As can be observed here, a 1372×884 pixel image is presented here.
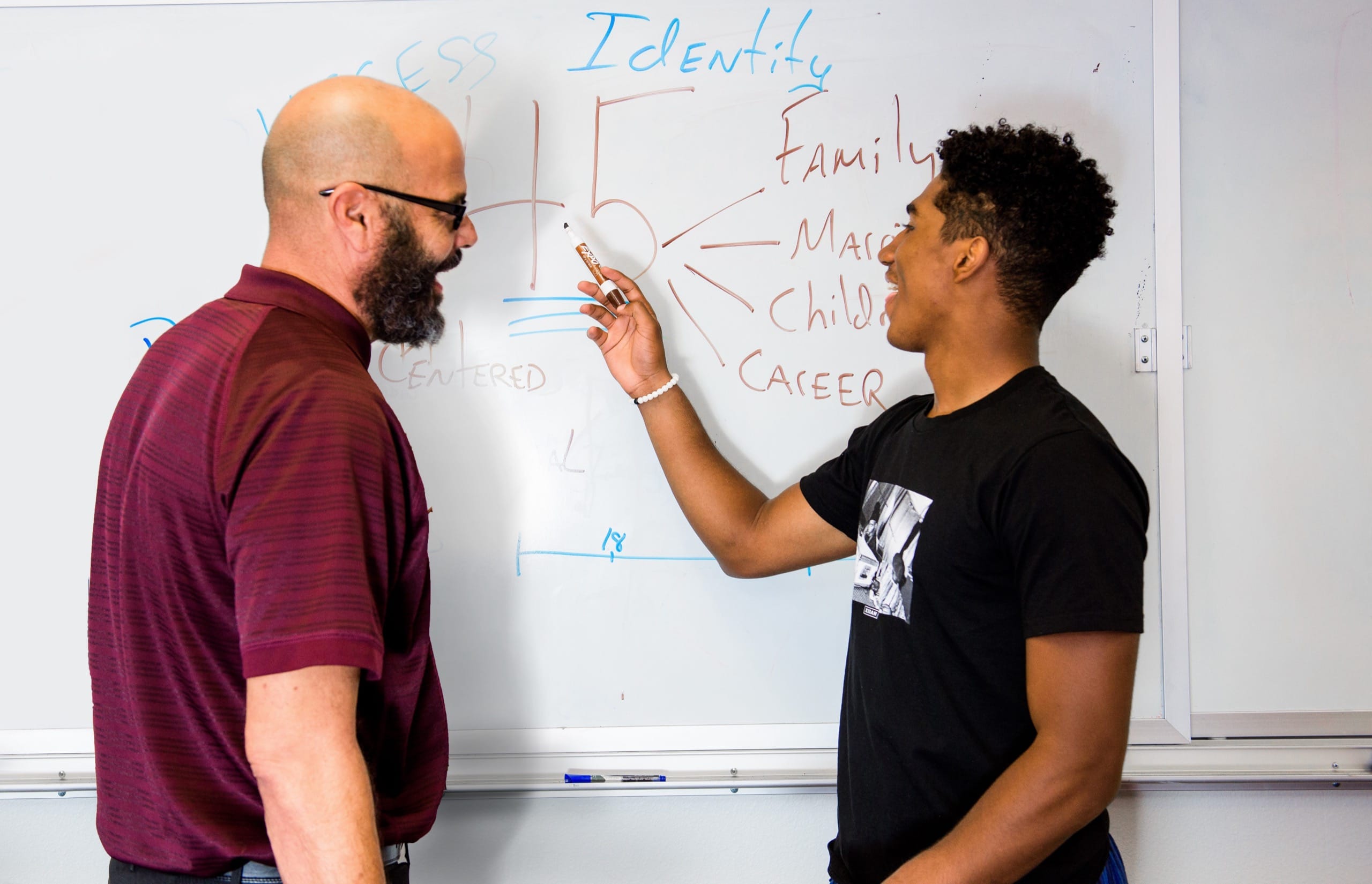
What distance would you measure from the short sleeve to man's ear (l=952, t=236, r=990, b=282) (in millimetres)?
186

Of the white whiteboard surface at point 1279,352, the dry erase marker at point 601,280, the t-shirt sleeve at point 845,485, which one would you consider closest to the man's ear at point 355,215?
the dry erase marker at point 601,280

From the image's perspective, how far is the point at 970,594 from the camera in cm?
90

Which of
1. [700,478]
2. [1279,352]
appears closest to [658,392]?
[700,478]

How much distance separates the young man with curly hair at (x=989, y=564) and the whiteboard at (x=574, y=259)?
23cm

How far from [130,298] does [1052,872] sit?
1421mm

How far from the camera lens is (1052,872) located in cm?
92

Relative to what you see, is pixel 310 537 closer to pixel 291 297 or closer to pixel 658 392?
pixel 291 297

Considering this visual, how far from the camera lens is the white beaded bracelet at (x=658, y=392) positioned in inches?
48.5

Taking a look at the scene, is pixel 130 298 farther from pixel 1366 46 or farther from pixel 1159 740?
pixel 1366 46

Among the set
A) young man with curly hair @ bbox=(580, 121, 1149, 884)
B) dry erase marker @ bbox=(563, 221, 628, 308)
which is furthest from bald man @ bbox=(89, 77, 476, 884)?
young man with curly hair @ bbox=(580, 121, 1149, 884)

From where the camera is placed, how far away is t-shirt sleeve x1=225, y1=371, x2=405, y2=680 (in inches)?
26.9

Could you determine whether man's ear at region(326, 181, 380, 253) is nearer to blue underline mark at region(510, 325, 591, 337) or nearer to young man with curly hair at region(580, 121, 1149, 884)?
blue underline mark at region(510, 325, 591, 337)

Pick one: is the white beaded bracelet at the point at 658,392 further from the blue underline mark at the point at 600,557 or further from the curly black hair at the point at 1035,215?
the curly black hair at the point at 1035,215

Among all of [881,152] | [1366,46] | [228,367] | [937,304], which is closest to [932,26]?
[881,152]
